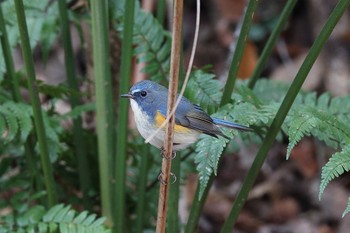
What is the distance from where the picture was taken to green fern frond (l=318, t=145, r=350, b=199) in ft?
5.35

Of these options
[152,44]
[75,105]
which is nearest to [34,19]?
[75,105]

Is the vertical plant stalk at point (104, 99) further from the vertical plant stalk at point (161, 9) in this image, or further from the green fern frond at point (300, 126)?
the green fern frond at point (300, 126)

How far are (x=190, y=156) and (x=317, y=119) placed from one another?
823mm

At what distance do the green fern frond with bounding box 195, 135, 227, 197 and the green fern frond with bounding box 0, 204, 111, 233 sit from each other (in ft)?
1.60

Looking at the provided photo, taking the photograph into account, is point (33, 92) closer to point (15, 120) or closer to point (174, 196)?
point (15, 120)

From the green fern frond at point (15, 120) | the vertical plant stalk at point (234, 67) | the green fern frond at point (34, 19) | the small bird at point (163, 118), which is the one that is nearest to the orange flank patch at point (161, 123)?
the small bird at point (163, 118)

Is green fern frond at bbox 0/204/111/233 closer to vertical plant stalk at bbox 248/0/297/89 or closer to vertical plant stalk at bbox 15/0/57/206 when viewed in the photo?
vertical plant stalk at bbox 15/0/57/206

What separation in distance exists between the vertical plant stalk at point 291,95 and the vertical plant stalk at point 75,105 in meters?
0.66

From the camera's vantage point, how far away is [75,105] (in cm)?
250

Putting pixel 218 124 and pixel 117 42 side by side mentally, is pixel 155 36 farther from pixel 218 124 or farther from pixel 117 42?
pixel 218 124

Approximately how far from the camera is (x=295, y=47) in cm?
461

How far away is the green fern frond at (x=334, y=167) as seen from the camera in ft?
5.35

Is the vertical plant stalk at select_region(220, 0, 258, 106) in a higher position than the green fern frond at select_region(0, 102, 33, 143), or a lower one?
higher

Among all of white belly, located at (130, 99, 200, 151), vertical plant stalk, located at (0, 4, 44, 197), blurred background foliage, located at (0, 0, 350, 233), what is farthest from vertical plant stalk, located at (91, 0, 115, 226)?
white belly, located at (130, 99, 200, 151)
